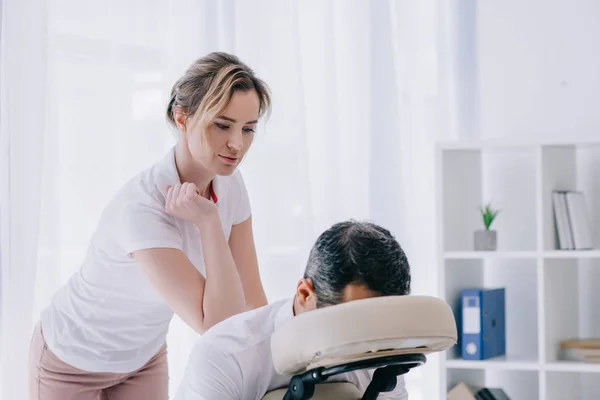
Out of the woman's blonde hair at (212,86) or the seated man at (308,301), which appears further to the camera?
the woman's blonde hair at (212,86)

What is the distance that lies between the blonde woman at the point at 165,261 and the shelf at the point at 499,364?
114 cm

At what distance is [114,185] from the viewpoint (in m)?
2.84

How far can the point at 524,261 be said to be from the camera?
3189 mm

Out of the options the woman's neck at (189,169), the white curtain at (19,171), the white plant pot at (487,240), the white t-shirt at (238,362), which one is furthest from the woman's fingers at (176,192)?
the white plant pot at (487,240)

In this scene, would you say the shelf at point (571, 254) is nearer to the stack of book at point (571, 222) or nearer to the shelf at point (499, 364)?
the stack of book at point (571, 222)

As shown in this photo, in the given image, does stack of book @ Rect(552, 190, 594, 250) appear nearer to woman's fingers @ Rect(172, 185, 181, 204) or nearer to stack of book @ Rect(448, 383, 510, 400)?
stack of book @ Rect(448, 383, 510, 400)

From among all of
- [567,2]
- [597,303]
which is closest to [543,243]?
[597,303]

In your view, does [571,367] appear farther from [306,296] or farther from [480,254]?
[306,296]

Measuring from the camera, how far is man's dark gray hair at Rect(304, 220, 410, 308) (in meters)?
1.35

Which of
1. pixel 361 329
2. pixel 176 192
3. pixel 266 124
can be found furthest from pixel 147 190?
pixel 266 124

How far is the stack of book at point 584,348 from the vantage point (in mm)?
2783

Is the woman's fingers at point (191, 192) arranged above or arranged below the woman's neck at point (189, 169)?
below

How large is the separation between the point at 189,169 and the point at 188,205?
167 mm

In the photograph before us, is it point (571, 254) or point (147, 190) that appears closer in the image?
point (147, 190)
